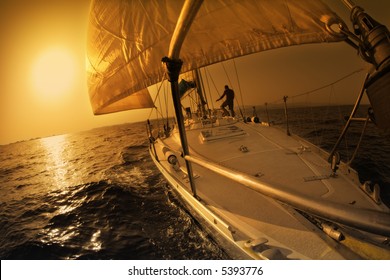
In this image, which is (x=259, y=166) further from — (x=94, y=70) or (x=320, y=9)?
(x=94, y=70)

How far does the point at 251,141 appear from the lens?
6.57 meters

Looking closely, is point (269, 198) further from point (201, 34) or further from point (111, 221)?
point (111, 221)

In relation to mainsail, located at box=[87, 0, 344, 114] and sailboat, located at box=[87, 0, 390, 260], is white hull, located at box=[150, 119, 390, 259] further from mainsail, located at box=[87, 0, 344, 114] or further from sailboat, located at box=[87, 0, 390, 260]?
mainsail, located at box=[87, 0, 344, 114]

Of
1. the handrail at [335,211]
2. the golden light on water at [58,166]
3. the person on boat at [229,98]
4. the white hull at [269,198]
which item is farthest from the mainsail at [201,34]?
the golden light on water at [58,166]

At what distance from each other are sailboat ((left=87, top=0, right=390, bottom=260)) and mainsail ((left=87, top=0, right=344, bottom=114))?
2 centimetres

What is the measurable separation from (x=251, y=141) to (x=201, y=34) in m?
3.42

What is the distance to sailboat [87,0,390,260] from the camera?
1.34m

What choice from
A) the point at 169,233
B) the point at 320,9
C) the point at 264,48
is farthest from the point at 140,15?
the point at 169,233

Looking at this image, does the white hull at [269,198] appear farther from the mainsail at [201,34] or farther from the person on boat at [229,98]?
the person on boat at [229,98]

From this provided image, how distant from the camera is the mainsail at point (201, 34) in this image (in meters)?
3.60

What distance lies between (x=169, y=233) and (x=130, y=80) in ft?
10.00

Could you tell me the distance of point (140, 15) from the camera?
4461mm

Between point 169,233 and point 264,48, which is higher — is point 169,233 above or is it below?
below
